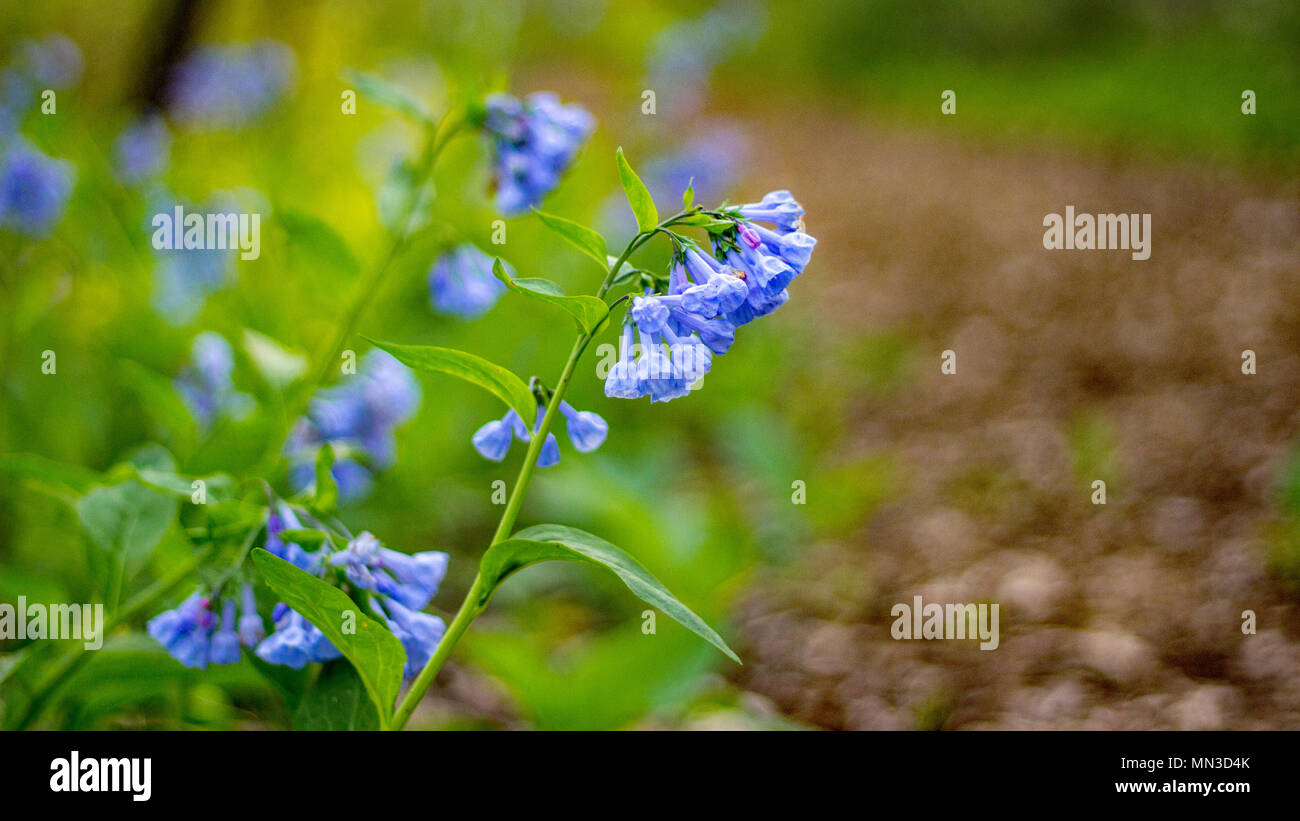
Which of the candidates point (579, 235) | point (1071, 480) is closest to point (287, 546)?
point (579, 235)

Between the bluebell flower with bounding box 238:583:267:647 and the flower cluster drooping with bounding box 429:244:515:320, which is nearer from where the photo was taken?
the bluebell flower with bounding box 238:583:267:647

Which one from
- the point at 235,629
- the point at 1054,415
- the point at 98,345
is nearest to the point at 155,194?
the point at 98,345

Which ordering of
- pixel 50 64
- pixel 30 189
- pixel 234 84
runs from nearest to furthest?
pixel 30 189, pixel 50 64, pixel 234 84

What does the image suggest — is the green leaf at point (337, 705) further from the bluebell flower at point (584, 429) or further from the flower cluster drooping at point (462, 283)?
the flower cluster drooping at point (462, 283)

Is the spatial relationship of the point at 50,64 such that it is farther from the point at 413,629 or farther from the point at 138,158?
the point at 413,629

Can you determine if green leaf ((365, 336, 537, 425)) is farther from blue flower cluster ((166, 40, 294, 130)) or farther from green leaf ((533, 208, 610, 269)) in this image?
blue flower cluster ((166, 40, 294, 130))

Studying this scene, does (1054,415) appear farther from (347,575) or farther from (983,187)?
(983,187)
